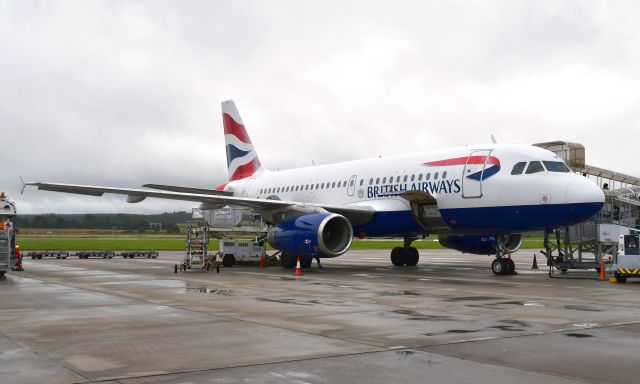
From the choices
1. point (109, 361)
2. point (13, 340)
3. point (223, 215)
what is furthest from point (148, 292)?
point (223, 215)


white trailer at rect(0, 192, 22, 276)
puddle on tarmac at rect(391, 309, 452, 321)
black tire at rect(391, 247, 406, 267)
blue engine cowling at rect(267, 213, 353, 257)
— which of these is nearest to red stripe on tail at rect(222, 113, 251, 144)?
black tire at rect(391, 247, 406, 267)

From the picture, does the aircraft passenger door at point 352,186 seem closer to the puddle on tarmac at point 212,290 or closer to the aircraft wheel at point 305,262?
the aircraft wheel at point 305,262

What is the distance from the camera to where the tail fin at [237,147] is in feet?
105

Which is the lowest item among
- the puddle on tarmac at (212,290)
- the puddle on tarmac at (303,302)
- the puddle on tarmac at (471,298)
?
the puddle on tarmac at (212,290)

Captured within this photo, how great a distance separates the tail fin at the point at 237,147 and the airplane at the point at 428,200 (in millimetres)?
5390

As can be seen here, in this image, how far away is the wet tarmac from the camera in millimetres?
5809

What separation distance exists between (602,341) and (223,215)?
19.6 metres

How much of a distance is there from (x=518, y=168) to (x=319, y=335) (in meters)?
12.6

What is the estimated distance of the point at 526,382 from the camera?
542cm

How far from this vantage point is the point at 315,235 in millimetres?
20281

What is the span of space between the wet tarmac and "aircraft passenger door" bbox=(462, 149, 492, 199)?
5388mm

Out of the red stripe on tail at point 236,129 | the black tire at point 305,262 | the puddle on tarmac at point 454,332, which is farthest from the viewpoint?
the red stripe on tail at point 236,129

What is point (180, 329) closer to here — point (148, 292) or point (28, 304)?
point (28, 304)

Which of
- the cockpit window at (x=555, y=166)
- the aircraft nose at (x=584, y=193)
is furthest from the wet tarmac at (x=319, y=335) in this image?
the cockpit window at (x=555, y=166)
